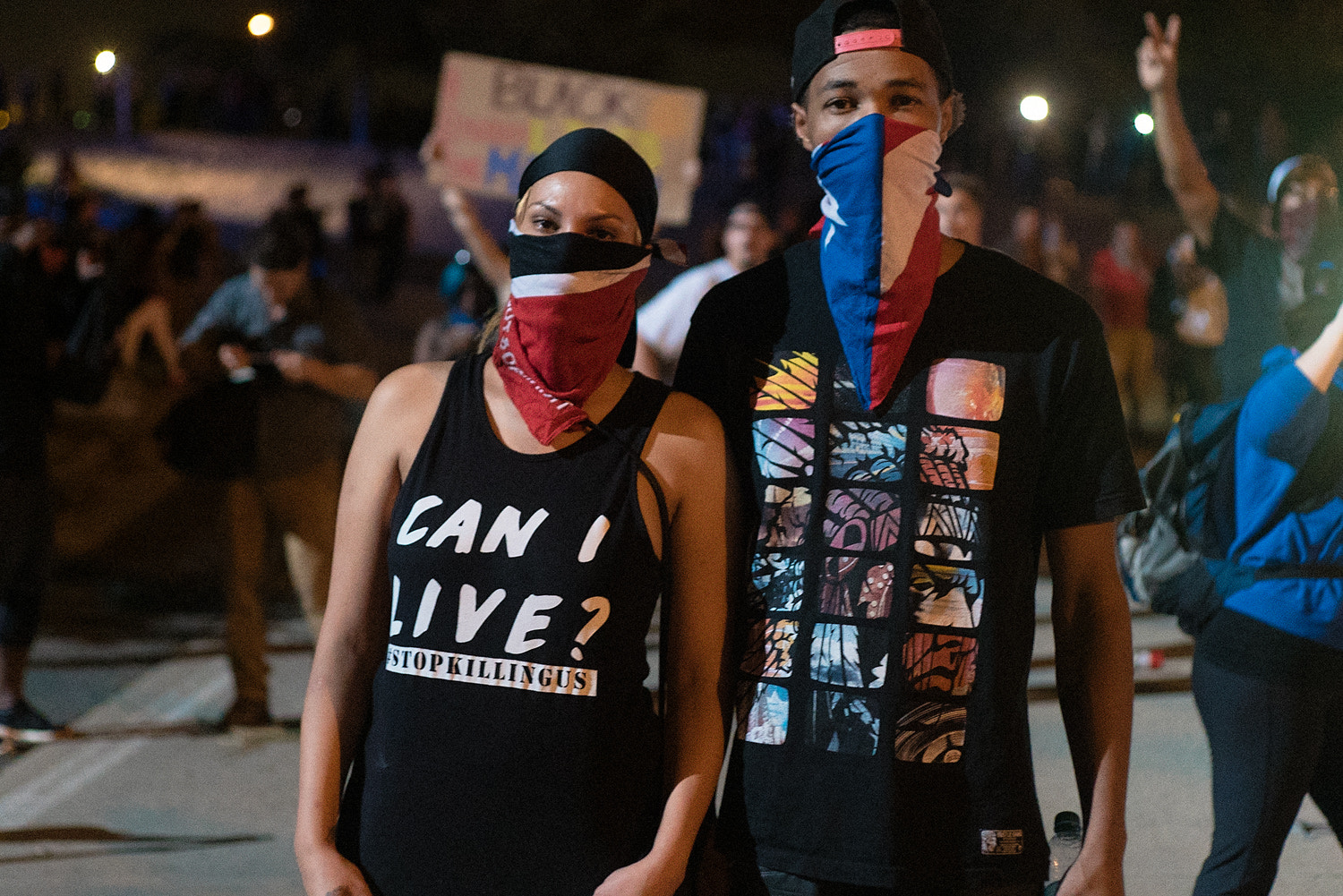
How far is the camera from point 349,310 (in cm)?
622

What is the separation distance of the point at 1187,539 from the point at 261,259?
408cm

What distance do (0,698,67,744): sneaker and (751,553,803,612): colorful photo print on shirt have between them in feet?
16.2

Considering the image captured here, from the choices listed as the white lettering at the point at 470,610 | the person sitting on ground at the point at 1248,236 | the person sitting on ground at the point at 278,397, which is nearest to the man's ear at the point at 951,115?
the white lettering at the point at 470,610

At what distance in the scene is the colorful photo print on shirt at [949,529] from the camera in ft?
6.97

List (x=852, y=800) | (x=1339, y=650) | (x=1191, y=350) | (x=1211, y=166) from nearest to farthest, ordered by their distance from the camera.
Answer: (x=852, y=800), (x=1339, y=650), (x=1191, y=350), (x=1211, y=166)

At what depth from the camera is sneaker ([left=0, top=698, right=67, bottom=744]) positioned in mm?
6055

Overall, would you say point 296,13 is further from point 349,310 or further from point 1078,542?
point 1078,542

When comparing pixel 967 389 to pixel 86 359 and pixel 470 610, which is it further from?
pixel 86 359

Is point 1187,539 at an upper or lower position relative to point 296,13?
lower

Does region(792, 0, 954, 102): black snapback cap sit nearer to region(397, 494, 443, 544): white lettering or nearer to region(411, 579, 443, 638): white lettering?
region(397, 494, 443, 544): white lettering

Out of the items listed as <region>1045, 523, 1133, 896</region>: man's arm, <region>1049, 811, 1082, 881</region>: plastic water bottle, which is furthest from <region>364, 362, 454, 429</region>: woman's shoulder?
<region>1049, 811, 1082, 881</region>: plastic water bottle

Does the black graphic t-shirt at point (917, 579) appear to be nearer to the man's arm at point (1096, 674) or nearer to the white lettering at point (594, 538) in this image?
the man's arm at point (1096, 674)

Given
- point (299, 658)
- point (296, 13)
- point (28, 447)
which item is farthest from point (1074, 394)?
point (296, 13)

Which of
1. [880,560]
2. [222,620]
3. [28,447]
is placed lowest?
[222,620]
